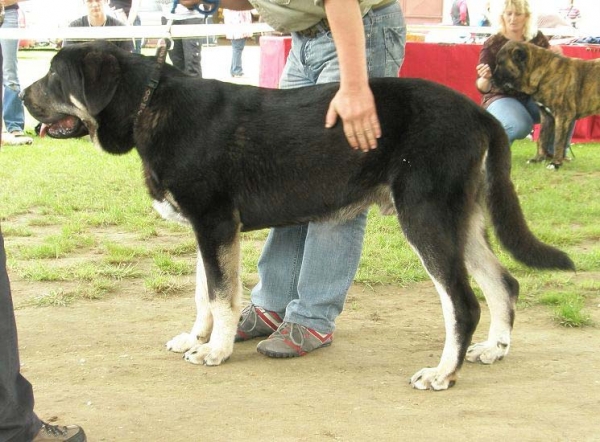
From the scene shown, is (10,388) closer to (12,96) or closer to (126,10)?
(12,96)

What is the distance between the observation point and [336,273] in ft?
13.3

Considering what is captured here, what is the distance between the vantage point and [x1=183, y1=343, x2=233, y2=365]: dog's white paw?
3885 millimetres

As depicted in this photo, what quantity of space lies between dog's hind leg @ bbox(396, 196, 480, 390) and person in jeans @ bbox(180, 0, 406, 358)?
1.52 feet

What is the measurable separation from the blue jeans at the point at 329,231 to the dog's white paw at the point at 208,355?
426mm

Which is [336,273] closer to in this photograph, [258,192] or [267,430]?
[258,192]

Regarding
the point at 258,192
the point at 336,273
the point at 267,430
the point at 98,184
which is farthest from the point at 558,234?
the point at 98,184

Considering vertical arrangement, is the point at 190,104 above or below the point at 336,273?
above

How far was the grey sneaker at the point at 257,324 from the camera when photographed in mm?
4301

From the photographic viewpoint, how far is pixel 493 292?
12.8 ft

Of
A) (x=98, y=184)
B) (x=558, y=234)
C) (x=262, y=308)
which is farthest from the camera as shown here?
(x=98, y=184)

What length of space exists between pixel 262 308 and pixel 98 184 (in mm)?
4382

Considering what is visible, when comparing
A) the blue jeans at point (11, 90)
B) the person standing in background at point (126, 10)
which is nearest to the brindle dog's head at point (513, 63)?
the person standing in background at point (126, 10)

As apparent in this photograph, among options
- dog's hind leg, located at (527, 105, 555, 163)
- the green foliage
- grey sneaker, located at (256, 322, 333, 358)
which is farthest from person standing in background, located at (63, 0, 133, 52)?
grey sneaker, located at (256, 322, 333, 358)

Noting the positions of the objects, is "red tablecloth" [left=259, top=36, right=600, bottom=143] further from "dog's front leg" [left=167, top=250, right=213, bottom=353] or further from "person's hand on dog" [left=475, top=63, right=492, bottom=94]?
"dog's front leg" [left=167, top=250, right=213, bottom=353]
